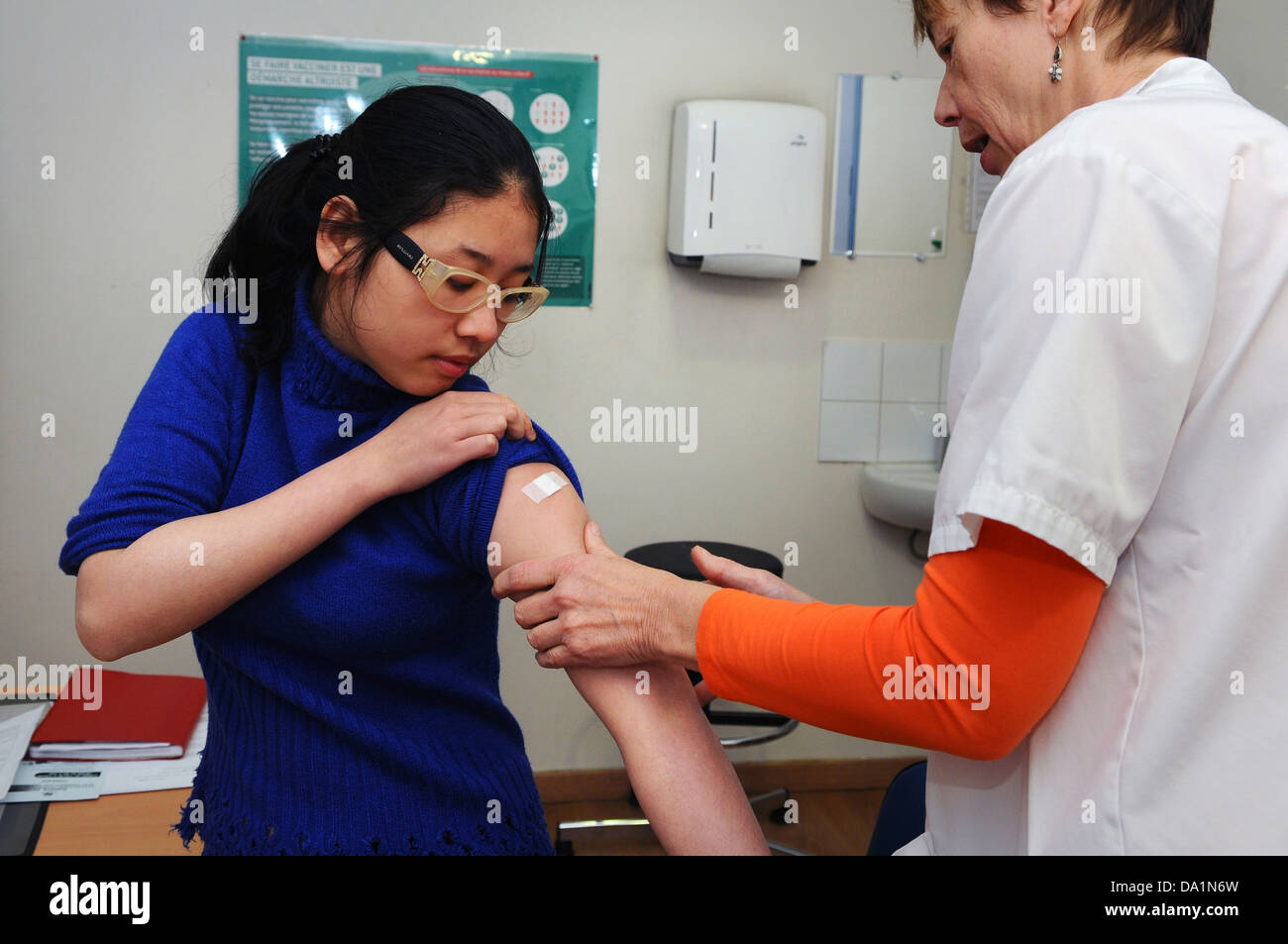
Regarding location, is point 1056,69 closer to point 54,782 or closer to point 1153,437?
point 1153,437

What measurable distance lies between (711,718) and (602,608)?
1.98 meters

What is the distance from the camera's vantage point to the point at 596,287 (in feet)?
9.81

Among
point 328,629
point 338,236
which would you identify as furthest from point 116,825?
point 338,236

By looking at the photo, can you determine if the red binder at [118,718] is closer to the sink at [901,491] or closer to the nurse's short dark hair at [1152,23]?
the nurse's short dark hair at [1152,23]

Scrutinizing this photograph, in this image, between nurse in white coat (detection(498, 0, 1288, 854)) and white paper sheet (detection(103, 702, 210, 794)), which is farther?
white paper sheet (detection(103, 702, 210, 794))

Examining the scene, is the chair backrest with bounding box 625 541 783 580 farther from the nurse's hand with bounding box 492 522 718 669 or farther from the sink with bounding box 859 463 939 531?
the nurse's hand with bounding box 492 522 718 669

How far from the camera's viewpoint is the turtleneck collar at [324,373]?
3.60 feet

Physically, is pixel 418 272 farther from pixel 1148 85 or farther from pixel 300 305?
pixel 1148 85

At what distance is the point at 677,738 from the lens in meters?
1.01

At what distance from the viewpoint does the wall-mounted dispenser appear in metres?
2.86

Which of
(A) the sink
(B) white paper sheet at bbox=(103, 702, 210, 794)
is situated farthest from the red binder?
(A) the sink

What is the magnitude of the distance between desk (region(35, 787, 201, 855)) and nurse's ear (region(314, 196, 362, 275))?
0.71 m

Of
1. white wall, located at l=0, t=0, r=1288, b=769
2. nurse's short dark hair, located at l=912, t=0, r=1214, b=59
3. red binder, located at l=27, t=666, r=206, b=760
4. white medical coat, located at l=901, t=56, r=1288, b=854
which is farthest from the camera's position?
white wall, located at l=0, t=0, r=1288, b=769
